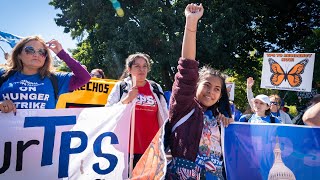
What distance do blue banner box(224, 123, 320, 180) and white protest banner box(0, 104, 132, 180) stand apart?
108 cm

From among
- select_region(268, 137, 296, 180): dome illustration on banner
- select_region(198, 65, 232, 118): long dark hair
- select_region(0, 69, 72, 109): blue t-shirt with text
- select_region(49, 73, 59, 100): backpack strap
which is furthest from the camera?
select_region(49, 73, 59, 100): backpack strap

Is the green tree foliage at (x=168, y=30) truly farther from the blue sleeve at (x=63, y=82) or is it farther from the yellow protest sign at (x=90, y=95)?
the blue sleeve at (x=63, y=82)

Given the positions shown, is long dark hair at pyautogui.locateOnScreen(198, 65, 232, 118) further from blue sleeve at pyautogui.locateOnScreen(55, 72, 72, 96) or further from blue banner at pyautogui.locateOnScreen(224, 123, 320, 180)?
blue sleeve at pyautogui.locateOnScreen(55, 72, 72, 96)

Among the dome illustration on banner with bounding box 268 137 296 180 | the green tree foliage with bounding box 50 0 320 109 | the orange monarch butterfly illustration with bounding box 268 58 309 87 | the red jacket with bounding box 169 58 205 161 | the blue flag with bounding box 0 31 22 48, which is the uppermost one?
the green tree foliage with bounding box 50 0 320 109

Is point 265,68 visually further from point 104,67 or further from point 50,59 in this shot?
point 104,67

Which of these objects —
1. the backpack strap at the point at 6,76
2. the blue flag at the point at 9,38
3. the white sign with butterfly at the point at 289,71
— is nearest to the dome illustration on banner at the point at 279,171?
the backpack strap at the point at 6,76

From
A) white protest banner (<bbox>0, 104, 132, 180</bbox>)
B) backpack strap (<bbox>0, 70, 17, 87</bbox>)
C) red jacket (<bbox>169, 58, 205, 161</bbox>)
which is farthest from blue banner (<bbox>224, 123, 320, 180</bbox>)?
backpack strap (<bbox>0, 70, 17, 87</bbox>)

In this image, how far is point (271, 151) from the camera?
8.86 ft

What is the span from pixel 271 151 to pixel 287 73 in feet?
14.3

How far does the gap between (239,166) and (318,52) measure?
1540 cm

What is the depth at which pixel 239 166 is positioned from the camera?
2686 mm

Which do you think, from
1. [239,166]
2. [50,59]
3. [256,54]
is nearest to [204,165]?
[239,166]

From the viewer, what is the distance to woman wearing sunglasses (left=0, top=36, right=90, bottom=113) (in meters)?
2.90

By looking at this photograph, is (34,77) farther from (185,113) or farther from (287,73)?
(287,73)
